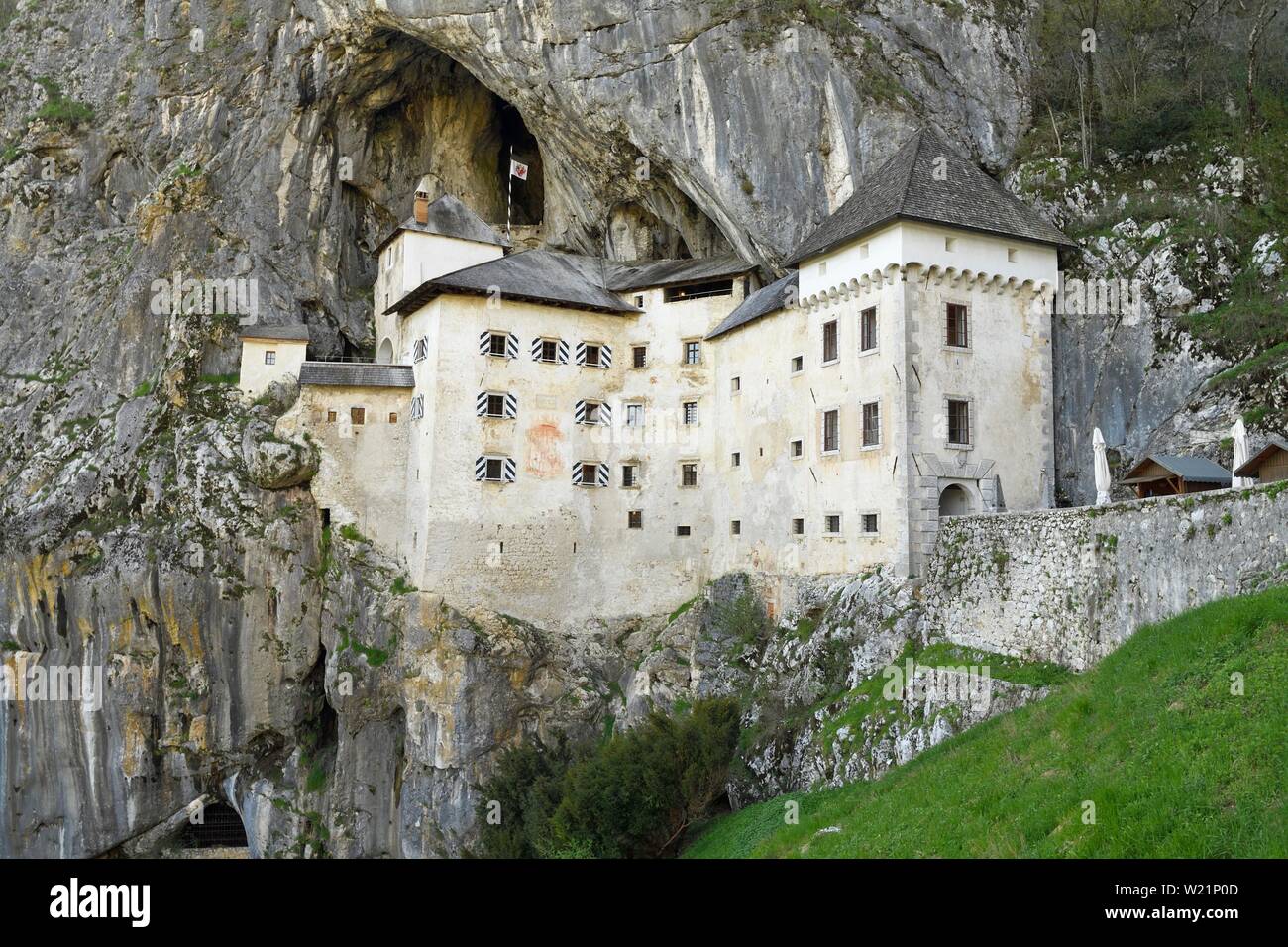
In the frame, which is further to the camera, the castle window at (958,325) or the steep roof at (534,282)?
the steep roof at (534,282)

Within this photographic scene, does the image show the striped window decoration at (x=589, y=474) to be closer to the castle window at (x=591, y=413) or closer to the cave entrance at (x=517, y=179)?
the castle window at (x=591, y=413)

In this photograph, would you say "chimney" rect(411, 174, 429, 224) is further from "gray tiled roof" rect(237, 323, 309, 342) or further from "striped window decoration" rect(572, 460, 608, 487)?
"striped window decoration" rect(572, 460, 608, 487)

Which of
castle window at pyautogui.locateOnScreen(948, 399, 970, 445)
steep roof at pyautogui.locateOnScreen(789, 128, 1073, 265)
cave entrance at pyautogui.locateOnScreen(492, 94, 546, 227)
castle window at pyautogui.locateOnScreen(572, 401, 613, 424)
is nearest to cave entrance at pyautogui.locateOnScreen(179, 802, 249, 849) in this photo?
castle window at pyautogui.locateOnScreen(572, 401, 613, 424)

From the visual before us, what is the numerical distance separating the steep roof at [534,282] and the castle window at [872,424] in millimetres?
12641

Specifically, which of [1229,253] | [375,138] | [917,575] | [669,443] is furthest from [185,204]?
[1229,253]

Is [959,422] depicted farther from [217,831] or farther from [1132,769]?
[217,831]

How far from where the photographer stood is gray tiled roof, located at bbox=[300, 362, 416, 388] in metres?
38.9

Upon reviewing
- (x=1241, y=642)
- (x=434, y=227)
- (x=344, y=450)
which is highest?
(x=434, y=227)

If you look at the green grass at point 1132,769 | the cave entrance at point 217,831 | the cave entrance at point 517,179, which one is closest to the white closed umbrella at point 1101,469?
the green grass at point 1132,769

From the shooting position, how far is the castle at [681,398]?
29.2m

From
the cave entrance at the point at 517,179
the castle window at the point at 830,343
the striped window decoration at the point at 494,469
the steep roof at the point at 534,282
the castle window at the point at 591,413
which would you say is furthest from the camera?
the cave entrance at the point at 517,179

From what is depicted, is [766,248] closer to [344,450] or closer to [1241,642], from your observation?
[344,450]

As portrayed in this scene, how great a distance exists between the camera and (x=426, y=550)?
36062 millimetres

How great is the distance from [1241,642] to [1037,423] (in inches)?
675
